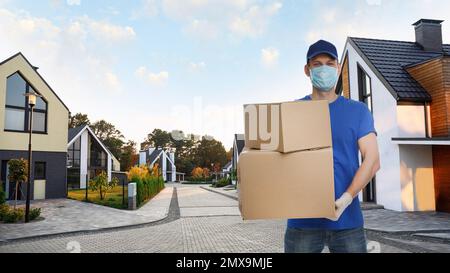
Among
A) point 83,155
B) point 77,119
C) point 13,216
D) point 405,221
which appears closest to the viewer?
point 405,221

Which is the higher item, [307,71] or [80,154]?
[80,154]

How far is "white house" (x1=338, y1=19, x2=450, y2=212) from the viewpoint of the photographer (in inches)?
503

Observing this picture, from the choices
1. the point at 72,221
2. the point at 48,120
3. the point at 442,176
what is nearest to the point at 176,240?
the point at 72,221

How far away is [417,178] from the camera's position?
13086 millimetres

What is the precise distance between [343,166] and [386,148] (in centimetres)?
1286

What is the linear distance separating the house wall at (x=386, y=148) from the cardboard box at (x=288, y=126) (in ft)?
41.2

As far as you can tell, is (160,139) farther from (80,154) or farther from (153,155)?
(80,154)

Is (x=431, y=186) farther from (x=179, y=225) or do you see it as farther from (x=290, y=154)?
(x=290, y=154)

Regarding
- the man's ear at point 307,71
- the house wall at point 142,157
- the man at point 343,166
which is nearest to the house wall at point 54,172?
the man's ear at point 307,71

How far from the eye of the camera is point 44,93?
20.0m

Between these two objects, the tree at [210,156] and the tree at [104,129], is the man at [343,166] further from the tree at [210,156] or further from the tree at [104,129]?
the tree at [104,129]

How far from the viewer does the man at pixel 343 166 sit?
2.20m
